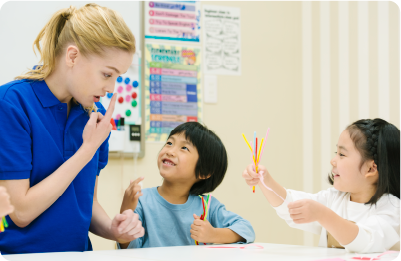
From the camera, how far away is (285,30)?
2633mm

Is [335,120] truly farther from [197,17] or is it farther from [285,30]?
[197,17]

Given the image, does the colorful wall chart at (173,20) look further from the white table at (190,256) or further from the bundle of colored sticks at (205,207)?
the white table at (190,256)

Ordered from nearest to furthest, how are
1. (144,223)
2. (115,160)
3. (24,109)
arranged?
(24,109) → (144,223) → (115,160)

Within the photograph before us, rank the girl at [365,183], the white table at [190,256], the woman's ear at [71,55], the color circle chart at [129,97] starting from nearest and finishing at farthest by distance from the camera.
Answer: the white table at [190,256]
the woman's ear at [71,55]
the girl at [365,183]
the color circle chart at [129,97]

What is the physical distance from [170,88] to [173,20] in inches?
16.4

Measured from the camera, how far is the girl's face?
1.33m

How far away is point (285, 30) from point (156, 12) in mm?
891

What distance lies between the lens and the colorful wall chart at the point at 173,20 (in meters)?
2.31

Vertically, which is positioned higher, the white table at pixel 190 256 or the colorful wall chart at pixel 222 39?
the colorful wall chart at pixel 222 39

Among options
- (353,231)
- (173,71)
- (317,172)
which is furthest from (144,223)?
(317,172)

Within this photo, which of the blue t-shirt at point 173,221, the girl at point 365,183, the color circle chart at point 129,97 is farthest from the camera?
the color circle chart at point 129,97

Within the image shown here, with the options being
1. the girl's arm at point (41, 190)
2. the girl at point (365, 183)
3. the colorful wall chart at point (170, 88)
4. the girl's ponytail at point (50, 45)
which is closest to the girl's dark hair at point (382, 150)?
the girl at point (365, 183)

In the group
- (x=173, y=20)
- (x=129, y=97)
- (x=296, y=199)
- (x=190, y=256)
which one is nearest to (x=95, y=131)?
(x=190, y=256)

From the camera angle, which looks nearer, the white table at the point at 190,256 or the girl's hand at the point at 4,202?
the girl's hand at the point at 4,202
